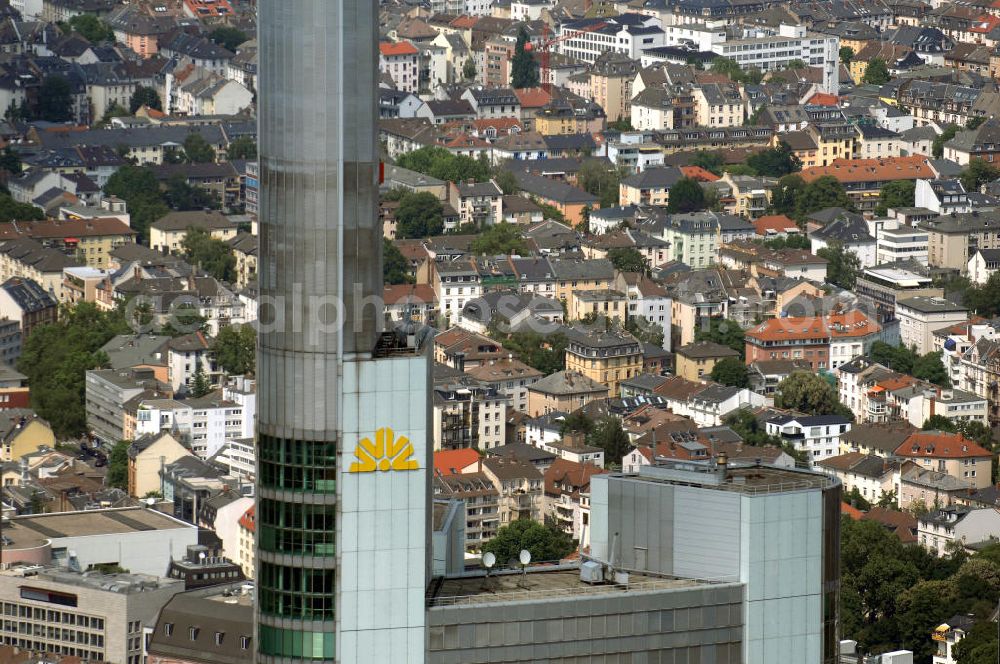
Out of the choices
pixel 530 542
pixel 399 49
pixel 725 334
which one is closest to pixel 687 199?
pixel 725 334

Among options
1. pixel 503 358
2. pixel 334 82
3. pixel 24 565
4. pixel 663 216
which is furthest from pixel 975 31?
pixel 334 82

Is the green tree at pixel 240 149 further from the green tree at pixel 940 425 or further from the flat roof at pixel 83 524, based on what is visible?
the flat roof at pixel 83 524

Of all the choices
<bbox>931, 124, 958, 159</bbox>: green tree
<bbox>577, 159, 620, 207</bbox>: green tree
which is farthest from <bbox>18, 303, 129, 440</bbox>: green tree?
<bbox>931, 124, 958, 159</bbox>: green tree

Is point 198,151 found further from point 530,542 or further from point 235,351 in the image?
point 530,542

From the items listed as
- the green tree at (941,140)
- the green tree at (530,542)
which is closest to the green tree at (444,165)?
the green tree at (941,140)

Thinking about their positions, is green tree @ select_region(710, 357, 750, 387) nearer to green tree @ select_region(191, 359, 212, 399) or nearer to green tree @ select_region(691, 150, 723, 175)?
green tree @ select_region(191, 359, 212, 399)
